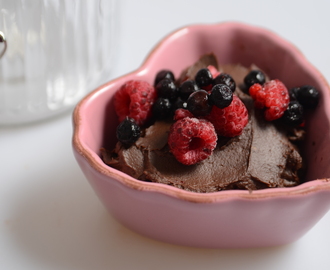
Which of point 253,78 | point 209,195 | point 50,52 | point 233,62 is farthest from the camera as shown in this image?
point 233,62

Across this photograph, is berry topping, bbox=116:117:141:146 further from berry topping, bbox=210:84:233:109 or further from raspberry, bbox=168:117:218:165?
berry topping, bbox=210:84:233:109

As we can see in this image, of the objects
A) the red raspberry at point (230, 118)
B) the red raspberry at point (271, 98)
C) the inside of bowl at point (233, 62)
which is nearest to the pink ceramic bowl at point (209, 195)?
the inside of bowl at point (233, 62)

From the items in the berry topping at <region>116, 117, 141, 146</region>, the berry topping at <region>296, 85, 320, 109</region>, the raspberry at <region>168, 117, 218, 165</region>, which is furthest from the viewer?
the berry topping at <region>296, 85, 320, 109</region>

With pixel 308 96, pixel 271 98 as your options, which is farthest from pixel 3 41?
pixel 308 96

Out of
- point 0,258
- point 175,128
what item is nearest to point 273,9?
point 175,128

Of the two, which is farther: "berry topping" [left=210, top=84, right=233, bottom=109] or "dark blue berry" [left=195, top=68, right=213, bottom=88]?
"dark blue berry" [left=195, top=68, right=213, bottom=88]

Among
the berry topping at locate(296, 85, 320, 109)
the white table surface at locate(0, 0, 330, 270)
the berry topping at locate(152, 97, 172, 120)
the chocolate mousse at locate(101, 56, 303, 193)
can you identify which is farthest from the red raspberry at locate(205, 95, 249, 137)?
the white table surface at locate(0, 0, 330, 270)

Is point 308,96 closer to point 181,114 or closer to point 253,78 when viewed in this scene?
point 253,78
